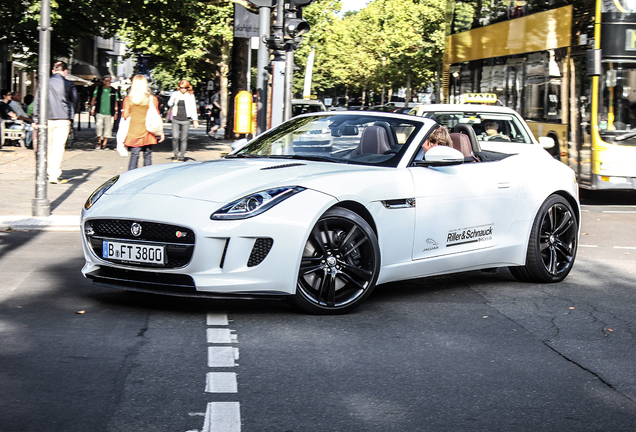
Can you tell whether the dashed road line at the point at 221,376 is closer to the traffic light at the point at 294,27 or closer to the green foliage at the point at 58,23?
the traffic light at the point at 294,27

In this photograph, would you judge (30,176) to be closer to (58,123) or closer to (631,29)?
(58,123)

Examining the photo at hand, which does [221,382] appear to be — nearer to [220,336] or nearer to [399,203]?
[220,336]

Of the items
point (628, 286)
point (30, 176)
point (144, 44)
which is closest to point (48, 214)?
point (30, 176)

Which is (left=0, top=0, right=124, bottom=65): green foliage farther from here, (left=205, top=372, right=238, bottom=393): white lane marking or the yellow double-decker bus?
(left=205, top=372, right=238, bottom=393): white lane marking

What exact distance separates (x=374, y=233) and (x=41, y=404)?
2780 millimetres

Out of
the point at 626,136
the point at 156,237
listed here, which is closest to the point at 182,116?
the point at 626,136

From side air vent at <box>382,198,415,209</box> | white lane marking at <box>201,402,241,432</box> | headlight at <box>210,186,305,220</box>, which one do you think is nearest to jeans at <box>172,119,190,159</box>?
side air vent at <box>382,198,415,209</box>

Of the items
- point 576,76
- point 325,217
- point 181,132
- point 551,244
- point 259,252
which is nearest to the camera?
point 259,252

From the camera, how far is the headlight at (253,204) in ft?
18.2

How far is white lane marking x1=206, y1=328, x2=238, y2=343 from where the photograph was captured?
5.24 meters

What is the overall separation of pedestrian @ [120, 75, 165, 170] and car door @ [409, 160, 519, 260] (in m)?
7.58

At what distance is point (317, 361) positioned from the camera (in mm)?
4859

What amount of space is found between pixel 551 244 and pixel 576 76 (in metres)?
8.73

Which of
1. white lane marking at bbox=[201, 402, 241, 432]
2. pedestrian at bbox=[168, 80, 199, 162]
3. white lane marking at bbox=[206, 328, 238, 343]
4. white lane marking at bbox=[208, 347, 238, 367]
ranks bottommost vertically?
white lane marking at bbox=[201, 402, 241, 432]
